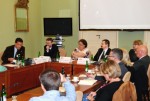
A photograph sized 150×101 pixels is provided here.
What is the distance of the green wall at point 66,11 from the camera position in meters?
8.75

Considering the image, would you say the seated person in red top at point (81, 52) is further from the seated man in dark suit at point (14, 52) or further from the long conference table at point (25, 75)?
the seated man in dark suit at point (14, 52)

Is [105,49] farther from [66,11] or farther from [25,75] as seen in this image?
[66,11]

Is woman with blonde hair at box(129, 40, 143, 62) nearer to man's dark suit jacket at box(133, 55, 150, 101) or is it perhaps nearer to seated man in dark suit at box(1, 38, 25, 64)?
man's dark suit jacket at box(133, 55, 150, 101)

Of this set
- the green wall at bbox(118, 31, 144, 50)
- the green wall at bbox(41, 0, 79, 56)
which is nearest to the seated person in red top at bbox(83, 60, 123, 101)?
the green wall at bbox(118, 31, 144, 50)

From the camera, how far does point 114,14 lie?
8.12 metres

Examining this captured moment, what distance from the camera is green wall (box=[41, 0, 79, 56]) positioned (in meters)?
8.75

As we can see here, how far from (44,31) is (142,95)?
5.03m

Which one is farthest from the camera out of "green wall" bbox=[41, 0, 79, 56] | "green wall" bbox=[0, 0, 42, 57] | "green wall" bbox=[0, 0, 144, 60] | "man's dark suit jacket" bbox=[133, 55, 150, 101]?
"green wall" bbox=[41, 0, 79, 56]

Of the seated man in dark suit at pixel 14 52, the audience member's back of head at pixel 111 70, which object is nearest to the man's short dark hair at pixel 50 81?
the audience member's back of head at pixel 111 70

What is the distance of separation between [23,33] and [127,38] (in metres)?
3.12

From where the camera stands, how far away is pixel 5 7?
7629mm

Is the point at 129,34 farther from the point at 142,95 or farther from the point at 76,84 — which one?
the point at 76,84

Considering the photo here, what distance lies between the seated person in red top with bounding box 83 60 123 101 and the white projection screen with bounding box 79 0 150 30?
480 cm

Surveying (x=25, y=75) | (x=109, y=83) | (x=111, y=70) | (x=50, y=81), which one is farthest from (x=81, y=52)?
(x=50, y=81)
